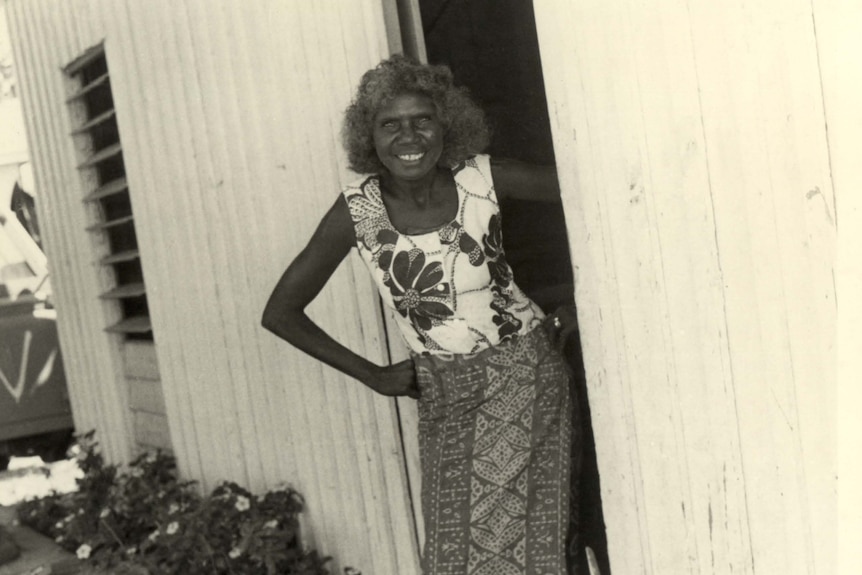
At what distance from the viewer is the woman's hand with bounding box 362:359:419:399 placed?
9.95 feet

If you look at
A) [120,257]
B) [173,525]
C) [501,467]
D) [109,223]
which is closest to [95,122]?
[109,223]

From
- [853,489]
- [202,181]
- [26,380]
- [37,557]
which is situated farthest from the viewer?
[26,380]

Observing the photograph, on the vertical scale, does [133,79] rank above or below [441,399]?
above

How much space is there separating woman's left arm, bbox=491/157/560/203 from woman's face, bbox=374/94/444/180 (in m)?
0.20

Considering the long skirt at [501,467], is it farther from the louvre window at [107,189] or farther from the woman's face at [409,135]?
the louvre window at [107,189]

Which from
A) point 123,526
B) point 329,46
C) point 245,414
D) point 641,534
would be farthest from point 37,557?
point 641,534

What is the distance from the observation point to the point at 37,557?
5875 mm

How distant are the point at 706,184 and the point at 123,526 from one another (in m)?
4.01

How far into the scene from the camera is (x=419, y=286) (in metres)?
2.88

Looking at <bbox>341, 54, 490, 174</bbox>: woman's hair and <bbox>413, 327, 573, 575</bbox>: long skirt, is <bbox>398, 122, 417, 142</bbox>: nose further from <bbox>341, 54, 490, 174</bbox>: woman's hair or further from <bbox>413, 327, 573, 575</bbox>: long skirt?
<bbox>413, 327, 573, 575</bbox>: long skirt

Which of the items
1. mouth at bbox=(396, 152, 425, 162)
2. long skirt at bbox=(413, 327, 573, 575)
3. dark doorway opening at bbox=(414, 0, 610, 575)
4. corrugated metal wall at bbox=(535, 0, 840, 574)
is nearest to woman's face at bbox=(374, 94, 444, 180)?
mouth at bbox=(396, 152, 425, 162)

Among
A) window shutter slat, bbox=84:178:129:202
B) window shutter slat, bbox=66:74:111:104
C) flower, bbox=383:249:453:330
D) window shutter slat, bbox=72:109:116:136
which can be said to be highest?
window shutter slat, bbox=66:74:111:104

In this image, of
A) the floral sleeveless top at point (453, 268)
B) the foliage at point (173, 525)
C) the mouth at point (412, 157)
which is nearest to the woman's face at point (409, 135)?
the mouth at point (412, 157)

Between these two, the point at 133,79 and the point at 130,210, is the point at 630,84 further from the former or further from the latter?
the point at 130,210
